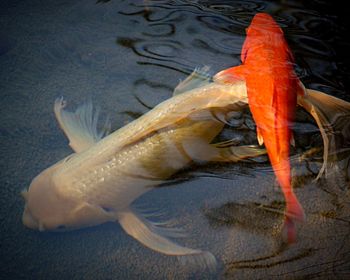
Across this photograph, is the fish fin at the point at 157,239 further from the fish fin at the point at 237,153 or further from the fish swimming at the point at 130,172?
the fish fin at the point at 237,153

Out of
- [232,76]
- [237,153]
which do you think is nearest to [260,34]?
[232,76]

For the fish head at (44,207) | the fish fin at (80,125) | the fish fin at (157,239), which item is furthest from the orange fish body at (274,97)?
the fish head at (44,207)

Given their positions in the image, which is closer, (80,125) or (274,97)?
(274,97)

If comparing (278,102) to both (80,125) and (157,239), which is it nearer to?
(157,239)

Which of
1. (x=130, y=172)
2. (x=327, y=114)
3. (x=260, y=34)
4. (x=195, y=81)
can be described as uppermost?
(x=260, y=34)

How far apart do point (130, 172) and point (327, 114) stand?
1677 mm

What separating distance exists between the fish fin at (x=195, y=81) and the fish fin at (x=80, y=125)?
699mm

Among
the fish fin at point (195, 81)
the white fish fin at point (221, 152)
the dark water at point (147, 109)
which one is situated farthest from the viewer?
the fish fin at point (195, 81)

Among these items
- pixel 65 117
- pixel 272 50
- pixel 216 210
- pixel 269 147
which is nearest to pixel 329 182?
pixel 269 147

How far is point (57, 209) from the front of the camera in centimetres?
231

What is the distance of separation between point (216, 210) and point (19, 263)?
137 cm

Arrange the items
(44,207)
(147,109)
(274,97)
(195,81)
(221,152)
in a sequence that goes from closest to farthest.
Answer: (44,207) → (274,97) → (221,152) → (147,109) → (195,81)

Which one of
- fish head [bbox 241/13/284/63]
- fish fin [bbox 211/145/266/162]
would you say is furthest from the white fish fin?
fish head [bbox 241/13/284/63]

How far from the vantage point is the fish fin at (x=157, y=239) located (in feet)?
7.43
